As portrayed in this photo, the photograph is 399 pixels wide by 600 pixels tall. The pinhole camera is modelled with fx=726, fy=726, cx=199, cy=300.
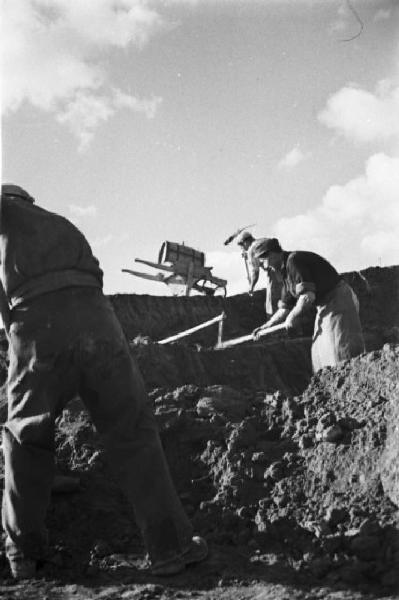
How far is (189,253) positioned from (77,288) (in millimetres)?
14275

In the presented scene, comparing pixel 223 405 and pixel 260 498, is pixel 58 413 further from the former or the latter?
pixel 223 405

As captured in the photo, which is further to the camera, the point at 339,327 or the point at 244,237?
the point at 244,237

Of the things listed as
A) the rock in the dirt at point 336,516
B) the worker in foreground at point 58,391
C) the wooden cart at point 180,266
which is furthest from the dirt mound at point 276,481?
the wooden cart at point 180,266

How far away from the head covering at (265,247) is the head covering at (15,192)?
288 cm

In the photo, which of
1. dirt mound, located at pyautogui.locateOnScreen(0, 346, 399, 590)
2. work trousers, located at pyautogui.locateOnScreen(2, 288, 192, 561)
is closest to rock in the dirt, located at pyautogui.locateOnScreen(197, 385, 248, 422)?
dirt mound, located at pyautogui.locateOnScreen(0, 346, 399, 590)

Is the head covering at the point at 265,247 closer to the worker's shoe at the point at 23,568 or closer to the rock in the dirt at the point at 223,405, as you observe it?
the rock in the dirt at the point at 223,405

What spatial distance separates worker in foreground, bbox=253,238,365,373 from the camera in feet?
20.8

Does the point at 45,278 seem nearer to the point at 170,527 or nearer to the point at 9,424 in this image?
the point at 9,424

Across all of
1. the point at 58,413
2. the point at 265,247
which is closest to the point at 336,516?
the point at 58,413

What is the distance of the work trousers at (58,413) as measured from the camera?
362 centimetres

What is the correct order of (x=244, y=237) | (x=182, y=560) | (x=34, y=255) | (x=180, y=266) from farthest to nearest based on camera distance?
(x=180, y=266) → (x=244, y=237) → (x=34, y=255) → (x=182, y=560)

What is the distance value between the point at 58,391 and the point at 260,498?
135 centimetres

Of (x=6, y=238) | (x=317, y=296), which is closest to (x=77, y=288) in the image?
(x=6, y=238)

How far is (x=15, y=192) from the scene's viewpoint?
414cm
